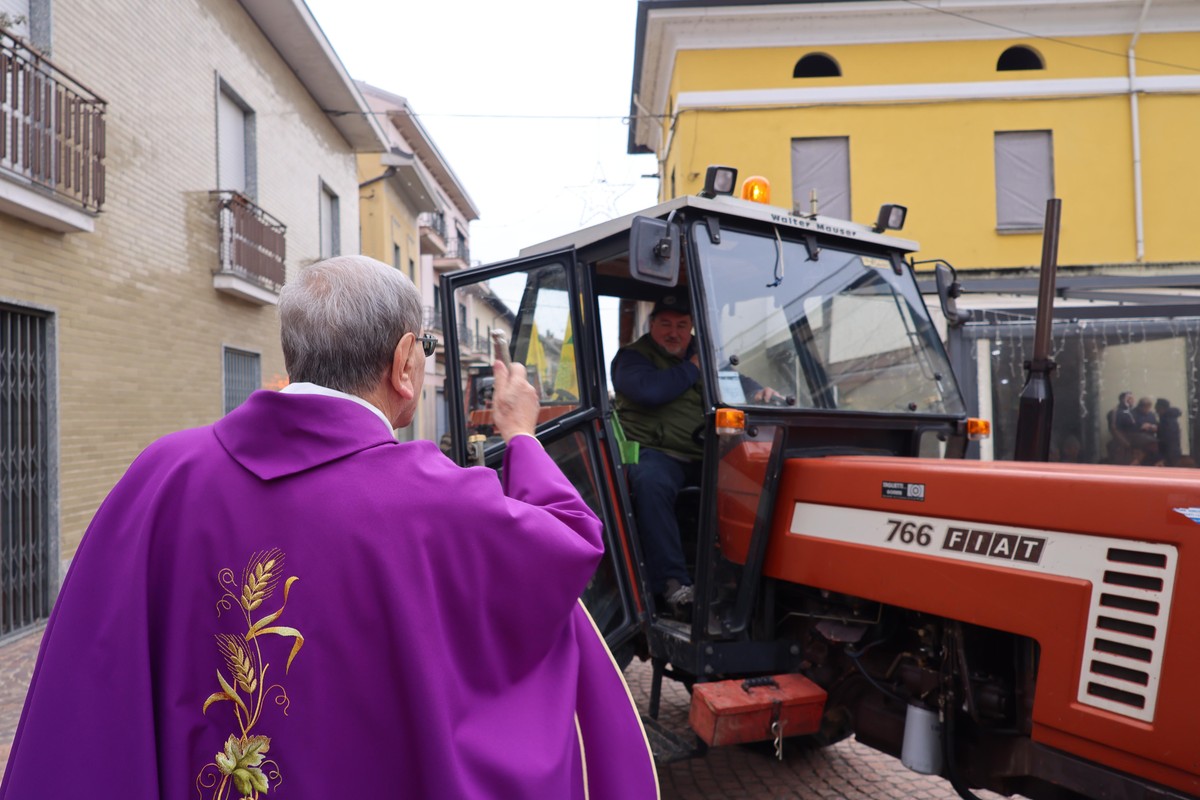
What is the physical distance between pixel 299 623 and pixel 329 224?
53.4 feet

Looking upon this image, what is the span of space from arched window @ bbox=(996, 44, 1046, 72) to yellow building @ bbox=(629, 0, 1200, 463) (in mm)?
44

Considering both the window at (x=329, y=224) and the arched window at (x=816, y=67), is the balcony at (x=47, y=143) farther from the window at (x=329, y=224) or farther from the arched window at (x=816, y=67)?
the arched window at (x=816, y=67)

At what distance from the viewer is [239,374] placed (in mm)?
11828

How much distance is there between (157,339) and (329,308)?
29.2 ft

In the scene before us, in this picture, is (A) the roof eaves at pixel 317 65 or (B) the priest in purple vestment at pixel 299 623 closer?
(B) the priest in purple vestment at pixel 299 623

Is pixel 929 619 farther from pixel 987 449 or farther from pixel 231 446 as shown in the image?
pixel 987 449

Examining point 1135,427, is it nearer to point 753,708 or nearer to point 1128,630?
point 753,708

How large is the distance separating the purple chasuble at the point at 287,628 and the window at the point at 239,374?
34.1ft

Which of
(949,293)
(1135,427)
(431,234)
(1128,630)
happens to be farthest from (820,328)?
(431,234)

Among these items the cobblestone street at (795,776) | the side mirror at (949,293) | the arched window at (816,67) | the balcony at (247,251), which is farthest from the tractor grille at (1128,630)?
the arched window at (816,67)

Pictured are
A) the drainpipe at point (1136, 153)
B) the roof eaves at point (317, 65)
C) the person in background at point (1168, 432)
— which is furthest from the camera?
the drainpipe at point (1136, 153)

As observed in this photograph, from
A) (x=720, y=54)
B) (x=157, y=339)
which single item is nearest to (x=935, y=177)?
(x=720, y=54)

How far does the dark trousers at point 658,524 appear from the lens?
3.78 metres

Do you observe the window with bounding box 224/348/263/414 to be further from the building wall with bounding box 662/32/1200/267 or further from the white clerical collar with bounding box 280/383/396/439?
the white clerical collar with bounding box 280/383/396/439
